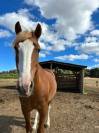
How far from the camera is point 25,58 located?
4273mm

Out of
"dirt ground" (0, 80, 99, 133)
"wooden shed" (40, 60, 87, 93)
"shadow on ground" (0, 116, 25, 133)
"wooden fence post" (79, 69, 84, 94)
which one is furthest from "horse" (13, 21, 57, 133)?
"wooden shed" (40, 60, 87, 93)

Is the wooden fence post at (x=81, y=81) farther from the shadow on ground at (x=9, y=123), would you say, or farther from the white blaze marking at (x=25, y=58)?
the white blaze marking at (x=25, y=58)

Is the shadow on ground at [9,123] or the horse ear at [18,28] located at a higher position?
the horse ear at [18,28]

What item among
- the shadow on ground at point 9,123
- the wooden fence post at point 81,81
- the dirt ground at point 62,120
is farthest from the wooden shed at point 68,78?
the shadow on ground at point 9,123

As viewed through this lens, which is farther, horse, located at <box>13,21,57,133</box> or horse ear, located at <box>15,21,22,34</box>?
horse ear, located at <box>15,21,22,34</box>

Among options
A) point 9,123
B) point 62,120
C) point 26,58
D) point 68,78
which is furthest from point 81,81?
point 26,58

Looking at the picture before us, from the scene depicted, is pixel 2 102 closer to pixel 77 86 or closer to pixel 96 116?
pixel 96 116

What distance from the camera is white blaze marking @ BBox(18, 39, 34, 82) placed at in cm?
417

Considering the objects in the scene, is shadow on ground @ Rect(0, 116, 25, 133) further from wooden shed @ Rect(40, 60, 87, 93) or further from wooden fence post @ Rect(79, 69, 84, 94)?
wooden shed @ Rect(40, 60, 87, 93)

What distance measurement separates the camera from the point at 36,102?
17.5 feet

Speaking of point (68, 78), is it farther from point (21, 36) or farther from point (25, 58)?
point (25, 58)

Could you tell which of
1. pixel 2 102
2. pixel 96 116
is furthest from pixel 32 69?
pixel 2 102

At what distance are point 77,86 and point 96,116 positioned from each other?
1436 centimetres

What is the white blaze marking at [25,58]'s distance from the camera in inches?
164
